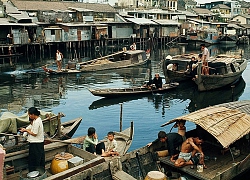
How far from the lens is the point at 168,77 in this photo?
23.1m

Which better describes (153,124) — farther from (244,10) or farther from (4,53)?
(244,10)

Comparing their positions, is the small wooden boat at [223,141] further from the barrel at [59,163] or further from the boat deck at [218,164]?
the barrel at [59,163]

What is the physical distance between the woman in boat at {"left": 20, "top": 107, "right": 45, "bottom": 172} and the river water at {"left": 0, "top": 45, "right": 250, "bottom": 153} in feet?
18.4

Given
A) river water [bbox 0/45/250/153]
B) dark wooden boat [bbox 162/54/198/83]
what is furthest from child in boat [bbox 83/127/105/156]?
dark wooden boat [bbox 162/54/198/83]

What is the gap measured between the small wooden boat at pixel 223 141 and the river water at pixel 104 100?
3.77 meters

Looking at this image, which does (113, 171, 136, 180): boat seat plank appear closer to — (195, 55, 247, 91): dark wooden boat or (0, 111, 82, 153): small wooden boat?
(0, 111, 82, 153): small wooden boat

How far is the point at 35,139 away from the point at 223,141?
201 inches

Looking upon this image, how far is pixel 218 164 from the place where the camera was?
9227mm

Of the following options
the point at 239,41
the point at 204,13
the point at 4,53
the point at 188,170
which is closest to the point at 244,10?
the point at 204,13

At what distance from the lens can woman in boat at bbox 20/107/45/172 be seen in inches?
286

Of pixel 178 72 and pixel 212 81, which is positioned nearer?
pixel 212 81

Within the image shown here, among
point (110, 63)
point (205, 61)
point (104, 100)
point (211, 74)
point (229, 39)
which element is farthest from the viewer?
point (229, 39)

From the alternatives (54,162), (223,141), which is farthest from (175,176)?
(54,162)

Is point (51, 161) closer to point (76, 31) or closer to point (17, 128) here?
point (17, 128)
